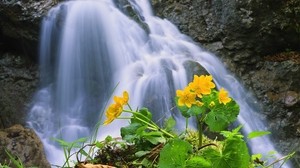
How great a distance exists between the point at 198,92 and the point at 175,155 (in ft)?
0.61

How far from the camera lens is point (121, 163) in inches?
45.7

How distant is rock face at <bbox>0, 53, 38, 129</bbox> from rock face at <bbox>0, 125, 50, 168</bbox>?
8.58 feet

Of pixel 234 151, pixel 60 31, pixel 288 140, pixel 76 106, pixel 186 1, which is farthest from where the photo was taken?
pixel 186 1

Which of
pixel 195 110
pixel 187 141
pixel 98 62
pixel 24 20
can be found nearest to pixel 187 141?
pixel 187 141

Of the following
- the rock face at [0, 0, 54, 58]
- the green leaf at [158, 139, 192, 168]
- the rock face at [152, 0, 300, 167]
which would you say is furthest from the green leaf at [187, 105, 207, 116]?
the rock face at [0, 0, 54, 58]

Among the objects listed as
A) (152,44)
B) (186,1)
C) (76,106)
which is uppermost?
(186,1)

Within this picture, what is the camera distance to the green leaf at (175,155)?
93cm

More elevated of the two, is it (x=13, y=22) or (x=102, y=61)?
(x=13, y=22)

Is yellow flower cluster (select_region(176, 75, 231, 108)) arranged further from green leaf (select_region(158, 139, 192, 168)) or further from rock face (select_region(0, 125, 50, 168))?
rock face (select_region(0, 125, 50, 168))

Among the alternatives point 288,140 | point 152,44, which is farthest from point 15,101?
point 288,140

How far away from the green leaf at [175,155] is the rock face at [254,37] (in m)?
6.07

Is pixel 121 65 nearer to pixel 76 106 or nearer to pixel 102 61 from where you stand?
pixel 102 61

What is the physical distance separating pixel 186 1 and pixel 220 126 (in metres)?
7.75

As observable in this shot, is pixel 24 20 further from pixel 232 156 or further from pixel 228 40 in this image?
pixel 232 156
